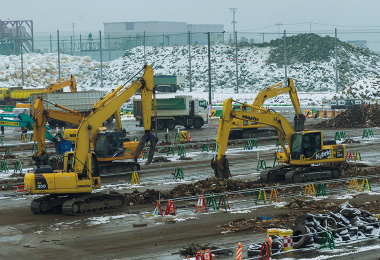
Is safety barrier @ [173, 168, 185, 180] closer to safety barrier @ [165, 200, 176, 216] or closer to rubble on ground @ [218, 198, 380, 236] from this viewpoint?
safety barrier @ [165, 200, 176, 216]

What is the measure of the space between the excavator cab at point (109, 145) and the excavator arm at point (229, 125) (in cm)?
810

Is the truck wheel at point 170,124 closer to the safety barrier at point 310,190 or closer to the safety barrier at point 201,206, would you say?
the safety barrier at point 310,190

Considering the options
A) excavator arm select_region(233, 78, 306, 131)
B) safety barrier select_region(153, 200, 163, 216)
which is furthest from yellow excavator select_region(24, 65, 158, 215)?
excavator arm select_region(233, 78, 306, 131)

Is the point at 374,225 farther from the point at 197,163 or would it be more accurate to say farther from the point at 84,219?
the point at 197,163

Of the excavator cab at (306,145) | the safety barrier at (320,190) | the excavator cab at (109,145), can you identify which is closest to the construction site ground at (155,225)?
the safety barrier at (320,190)

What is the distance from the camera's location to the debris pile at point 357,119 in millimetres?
60188

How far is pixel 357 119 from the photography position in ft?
199

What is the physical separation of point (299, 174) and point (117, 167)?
10.2 meters

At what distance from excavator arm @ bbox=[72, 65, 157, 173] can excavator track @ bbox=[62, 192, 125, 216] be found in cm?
113

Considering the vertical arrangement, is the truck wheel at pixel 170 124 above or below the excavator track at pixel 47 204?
above

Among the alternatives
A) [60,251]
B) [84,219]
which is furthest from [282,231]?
[84,219]

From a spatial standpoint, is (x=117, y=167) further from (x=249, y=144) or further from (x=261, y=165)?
(x=249, y=144)

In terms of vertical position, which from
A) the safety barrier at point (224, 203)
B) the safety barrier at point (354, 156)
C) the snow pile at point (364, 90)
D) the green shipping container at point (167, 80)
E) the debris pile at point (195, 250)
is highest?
the green shipping container at point (167, 80)

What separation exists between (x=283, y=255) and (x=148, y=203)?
9.99 metres
